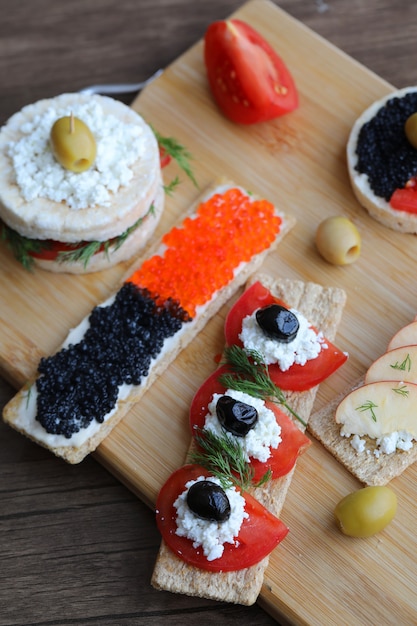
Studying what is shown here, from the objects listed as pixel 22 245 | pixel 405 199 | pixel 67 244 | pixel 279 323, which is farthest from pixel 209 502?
pixel 405 199

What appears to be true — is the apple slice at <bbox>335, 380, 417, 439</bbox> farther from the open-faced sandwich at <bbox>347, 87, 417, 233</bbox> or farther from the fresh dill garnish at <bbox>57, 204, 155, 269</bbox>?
the fresh dill garnish at <bbox>57, 204, 155, 269</bbox>

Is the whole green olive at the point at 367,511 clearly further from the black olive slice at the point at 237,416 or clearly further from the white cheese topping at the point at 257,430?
the black olive slice at the point at 237,416

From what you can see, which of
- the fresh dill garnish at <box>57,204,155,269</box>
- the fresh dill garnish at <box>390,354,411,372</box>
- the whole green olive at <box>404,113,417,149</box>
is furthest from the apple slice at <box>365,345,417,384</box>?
the fresh dill garnish at <box>57,204,155,269</box>

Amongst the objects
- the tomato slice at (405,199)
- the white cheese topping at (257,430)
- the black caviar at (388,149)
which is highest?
the black caviar at (388,149)

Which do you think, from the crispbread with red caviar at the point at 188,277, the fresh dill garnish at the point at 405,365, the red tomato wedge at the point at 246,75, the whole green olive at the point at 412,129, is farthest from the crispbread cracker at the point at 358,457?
the red tomato wedge at the point at 246,75

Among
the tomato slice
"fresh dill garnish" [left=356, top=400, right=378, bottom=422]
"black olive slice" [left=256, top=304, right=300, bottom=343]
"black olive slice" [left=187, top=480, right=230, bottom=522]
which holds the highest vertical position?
the tomato slice

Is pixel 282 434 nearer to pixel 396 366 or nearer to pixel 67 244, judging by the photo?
A: pixel 396 366

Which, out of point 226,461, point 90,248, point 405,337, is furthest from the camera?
point 90,248
